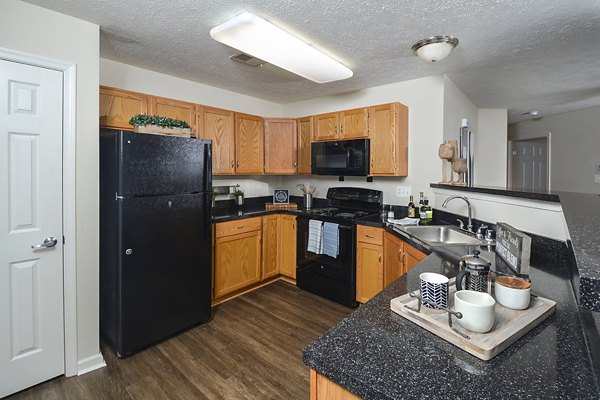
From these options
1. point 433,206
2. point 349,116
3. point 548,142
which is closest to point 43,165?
point 349,116

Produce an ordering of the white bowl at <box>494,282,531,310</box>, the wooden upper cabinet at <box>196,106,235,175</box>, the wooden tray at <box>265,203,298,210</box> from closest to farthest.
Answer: the white bowl at <box>494,282,531,310</box> < the wooden upper cabinet at <box>196,106,235,175</box> < the wooden tray at <box>265,203,298,210</box>

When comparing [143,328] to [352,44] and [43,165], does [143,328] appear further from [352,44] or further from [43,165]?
[352,44]

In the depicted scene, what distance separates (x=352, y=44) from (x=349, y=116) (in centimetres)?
112

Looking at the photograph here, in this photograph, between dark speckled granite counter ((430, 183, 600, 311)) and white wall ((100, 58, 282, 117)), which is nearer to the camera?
dark speckled granite counter ((430, 183, 600, 311))

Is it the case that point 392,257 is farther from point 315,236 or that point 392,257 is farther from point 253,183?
point 253,183

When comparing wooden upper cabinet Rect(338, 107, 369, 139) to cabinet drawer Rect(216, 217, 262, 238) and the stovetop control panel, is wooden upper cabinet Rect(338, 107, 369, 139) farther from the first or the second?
cabinet drawer Rect(216, 217, 262, 238)

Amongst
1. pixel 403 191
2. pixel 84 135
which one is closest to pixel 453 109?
pixel 403 191

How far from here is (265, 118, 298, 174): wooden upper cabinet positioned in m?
3.79

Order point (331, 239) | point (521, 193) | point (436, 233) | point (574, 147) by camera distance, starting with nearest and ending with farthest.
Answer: point (521, 193) < point (436, 233) < point (331, 239) < point (574, 147)

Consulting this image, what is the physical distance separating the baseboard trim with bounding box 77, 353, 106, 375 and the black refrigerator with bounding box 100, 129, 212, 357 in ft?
0.36

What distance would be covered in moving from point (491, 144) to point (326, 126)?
107 inches

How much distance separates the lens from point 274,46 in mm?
2119

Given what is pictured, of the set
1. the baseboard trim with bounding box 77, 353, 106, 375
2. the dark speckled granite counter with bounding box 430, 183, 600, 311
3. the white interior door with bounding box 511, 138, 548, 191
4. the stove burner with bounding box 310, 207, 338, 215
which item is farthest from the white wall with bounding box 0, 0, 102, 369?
the white interior door with bounding box 511, 138, 548, 191

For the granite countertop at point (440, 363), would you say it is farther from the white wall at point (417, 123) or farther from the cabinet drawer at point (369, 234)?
the white wall at point (417, 123)
